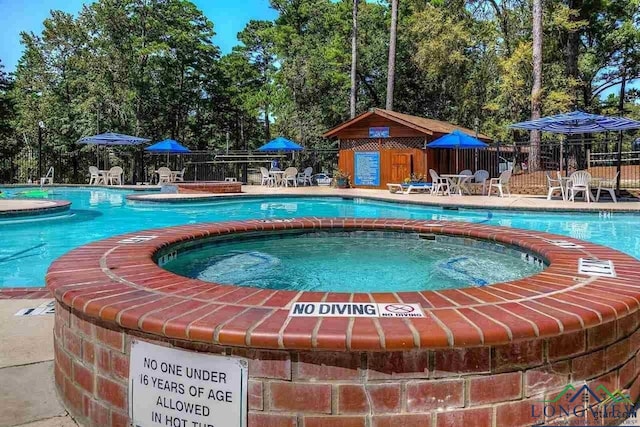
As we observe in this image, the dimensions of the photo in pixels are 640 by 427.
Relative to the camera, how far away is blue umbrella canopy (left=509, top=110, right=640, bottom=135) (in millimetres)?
12922

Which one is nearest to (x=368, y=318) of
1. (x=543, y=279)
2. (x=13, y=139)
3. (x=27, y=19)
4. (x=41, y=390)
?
(x=543, y=279)

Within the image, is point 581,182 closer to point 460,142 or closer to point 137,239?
point 460,142

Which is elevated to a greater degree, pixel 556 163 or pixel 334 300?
pixel 556 163

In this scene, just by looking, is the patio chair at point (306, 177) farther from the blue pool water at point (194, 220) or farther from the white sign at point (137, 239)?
the white sign at point (137, 239)

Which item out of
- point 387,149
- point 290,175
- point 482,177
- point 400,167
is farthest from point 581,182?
point 290,175

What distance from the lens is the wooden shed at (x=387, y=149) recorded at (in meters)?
20.0

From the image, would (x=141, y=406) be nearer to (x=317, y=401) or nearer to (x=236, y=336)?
(x=236, y=336)

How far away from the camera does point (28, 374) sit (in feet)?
8.07

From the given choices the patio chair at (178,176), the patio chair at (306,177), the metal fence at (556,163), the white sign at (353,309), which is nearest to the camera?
the white sign at (353,309)

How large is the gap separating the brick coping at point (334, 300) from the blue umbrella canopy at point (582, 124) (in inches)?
464

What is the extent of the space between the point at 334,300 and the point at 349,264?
88.6 inches

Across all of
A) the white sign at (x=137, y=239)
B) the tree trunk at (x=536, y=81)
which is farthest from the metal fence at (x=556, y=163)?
the white sign at (x=137, y=239)

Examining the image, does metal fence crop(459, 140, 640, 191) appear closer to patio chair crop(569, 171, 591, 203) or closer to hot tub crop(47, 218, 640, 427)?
patio chair crop(569, 171, 591, 203)

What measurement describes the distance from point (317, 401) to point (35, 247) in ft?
24.2
